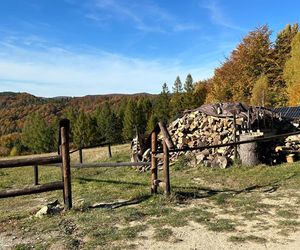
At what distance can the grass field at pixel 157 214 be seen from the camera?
528 cm

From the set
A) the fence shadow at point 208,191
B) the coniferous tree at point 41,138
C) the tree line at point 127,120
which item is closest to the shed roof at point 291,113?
the fence shadow at point 208,191

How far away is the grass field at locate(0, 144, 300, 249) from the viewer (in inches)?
208

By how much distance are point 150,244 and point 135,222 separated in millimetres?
1053

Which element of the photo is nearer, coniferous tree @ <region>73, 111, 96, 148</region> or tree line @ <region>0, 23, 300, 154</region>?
tree line @ <region>0, 23, 300, 154</region>

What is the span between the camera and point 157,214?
6422 millimetres

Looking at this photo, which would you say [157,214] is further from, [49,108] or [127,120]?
[49,108]

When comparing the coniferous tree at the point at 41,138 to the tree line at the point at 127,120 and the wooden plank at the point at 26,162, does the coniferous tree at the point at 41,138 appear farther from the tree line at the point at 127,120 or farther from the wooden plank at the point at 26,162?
the wooden plank at the point at 26,162

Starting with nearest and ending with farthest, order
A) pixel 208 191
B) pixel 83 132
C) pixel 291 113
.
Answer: pixel 208 191 → pixel 291 113 → pixel 83 132

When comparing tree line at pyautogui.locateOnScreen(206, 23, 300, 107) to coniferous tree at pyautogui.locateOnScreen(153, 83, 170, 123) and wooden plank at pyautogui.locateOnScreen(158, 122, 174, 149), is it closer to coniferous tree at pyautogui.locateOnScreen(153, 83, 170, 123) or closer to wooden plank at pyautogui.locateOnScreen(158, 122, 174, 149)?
coniferous tree at pyautogui.locateOnScreen(153, 83, 170, 123)

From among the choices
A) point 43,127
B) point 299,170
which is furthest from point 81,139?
point 299,170

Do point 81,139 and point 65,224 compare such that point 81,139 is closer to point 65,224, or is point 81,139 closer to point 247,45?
point 247,45

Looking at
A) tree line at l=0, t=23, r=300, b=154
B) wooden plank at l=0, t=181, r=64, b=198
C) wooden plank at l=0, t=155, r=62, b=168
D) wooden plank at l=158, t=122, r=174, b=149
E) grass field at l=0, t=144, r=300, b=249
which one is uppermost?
tree line at l=0, t=23, r=300, b=154

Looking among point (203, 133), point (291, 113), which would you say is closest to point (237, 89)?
point (291, 113)

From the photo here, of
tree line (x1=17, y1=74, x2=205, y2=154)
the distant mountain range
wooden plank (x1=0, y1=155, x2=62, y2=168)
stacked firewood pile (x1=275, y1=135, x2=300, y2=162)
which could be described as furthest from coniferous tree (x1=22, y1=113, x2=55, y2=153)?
wooden plank (x1=0, y1=155, x2=62, y2=168)
